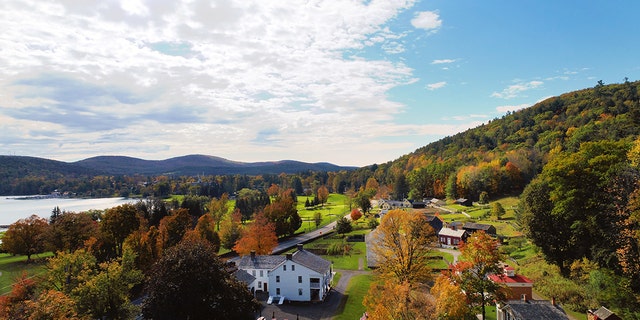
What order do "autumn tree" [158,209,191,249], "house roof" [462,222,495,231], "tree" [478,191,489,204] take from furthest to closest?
"tree" [478,191,489,204] → "house roof" [462,222,495,231] → "autumn tree" [158,209,191,249]

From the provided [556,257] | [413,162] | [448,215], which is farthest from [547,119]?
[556,257]

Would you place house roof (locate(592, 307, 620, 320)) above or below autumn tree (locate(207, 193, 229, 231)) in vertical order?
below

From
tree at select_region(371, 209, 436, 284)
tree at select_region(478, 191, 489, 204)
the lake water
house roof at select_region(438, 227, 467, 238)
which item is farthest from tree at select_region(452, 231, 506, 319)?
the lake water

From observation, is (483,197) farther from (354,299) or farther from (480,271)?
(480,271)

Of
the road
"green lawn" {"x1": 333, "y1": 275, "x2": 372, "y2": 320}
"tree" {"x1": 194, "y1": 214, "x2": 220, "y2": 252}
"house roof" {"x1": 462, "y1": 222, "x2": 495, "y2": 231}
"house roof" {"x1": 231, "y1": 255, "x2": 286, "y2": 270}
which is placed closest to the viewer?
"green lawn" {"x1": 333, "y1": 275, "x2": 372, "y2": 320}

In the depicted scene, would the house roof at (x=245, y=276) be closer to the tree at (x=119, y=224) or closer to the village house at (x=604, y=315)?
the tree at (x=119, y=224)

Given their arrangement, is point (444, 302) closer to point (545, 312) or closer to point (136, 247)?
point (545, 312)

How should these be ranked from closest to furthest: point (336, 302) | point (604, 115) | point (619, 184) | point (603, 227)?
1. point (619, 184)
2. point (603, 227)
3. point (336, 302)
4. point (604, 115)

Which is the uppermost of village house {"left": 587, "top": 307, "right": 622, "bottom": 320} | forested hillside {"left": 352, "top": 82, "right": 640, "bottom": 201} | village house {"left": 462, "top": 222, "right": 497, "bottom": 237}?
forested hillside {"left": 352, "top": 82, "right": 640, "bottom": 201}

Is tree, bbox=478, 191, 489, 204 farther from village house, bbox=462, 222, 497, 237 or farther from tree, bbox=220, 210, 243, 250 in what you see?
tree, bbox=220, 210, 243, 250
